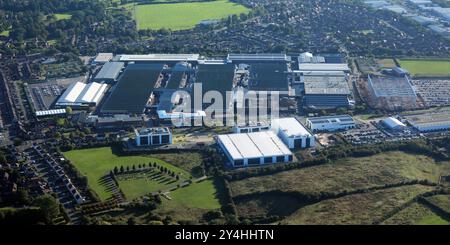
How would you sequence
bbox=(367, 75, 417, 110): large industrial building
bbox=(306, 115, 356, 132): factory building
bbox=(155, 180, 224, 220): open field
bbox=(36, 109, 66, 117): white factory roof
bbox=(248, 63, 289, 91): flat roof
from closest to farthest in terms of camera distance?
bbox=(155, 180, 224, 220): open field, bbox=(306, 115, 356, 132): factory building, bbox=(36, 109, 66, 117): white factory roof, bbox=(367, 75, 417, 110): large industrial building, bbox=(248, 63, 289, 91): flat roof

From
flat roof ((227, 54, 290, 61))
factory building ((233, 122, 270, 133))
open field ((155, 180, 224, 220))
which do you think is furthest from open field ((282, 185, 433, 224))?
flat roof ((227, 54, 290, 61))

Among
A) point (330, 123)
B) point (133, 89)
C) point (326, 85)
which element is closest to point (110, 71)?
point (133, 89)

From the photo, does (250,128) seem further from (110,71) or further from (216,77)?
(110,71)

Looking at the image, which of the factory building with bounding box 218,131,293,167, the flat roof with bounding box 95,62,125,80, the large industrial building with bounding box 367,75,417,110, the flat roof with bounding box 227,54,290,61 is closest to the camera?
the factory building with bounding box 218,131,293,167

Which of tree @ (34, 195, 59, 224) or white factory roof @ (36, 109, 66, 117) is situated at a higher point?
tree @ (34, 195, 59, 224)

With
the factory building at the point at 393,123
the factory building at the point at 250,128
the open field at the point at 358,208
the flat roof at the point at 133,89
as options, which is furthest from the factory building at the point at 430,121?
the flat roof at the point at 133,89

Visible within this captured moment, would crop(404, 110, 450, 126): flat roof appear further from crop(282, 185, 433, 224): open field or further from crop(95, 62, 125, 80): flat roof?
crop(95, 62, 125, 80): flat roof
